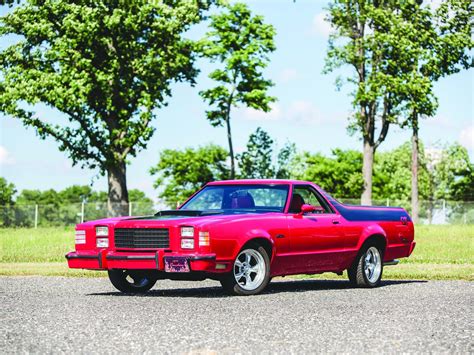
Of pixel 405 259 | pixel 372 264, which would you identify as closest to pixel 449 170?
pixel 405 259

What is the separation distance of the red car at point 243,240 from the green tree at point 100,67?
93.7 ft

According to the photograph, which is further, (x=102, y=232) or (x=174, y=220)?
(x=102, y=232)

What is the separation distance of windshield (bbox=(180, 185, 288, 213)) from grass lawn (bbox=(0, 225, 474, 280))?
4.48 m

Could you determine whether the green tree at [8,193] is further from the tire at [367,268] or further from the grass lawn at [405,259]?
the tire at [367,268]

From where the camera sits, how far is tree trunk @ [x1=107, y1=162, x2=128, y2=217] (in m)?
46.0

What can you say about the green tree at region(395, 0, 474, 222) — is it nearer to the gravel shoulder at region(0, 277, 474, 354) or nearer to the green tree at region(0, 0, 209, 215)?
the green tree at region(0, 0, 209, 215)

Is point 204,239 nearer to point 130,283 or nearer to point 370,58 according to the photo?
point 130,283

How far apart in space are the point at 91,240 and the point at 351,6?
4309 centimetres

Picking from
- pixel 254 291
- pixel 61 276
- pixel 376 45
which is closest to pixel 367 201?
pixel 376 45

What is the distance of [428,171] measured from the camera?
→ 104m

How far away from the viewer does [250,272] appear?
13.8 meters

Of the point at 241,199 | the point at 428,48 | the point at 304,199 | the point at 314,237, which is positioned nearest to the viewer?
the point at 314,237

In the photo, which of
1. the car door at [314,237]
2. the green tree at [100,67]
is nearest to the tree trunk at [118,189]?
the green tree at [100,67]

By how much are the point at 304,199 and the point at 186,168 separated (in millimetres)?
85351
